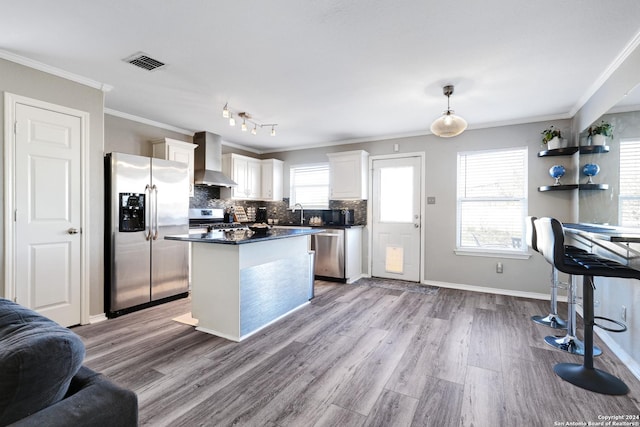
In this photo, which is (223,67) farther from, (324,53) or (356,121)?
(356,121)

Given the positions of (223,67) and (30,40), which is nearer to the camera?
(30,40)

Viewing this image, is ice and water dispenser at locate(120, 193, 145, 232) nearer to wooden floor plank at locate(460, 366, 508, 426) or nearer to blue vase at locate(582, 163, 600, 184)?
wooden floor plank at locate(460, 366, 508, 426)

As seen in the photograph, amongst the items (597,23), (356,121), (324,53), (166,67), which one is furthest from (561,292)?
(166,67)

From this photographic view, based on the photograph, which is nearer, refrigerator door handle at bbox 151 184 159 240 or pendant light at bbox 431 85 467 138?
pendant light at bbox 431 85 467 138

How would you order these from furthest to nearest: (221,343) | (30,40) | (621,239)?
(221,343), (30,40), (621,239)

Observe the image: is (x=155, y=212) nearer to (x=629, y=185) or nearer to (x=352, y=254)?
(x=352, y=254)

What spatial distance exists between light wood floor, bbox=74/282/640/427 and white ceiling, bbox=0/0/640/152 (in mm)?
2430

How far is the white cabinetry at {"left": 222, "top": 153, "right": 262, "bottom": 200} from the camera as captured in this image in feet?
18.2

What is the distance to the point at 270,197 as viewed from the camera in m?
6.11

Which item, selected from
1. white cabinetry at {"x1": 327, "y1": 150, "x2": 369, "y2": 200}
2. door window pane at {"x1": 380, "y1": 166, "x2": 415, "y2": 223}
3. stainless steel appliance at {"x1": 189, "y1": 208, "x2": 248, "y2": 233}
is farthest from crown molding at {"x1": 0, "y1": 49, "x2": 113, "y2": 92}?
door window pane at {"x1": 380, "y1": 166, "x2": 415, "y2": 223}

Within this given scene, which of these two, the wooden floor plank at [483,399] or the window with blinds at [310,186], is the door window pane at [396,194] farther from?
the wooden floor plank at [483,399]

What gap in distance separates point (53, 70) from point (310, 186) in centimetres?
399

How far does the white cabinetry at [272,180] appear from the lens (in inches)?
239

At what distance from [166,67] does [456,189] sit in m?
4.04
